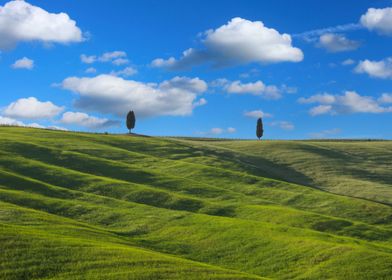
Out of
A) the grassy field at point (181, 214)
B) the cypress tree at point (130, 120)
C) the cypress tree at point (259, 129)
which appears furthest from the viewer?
the cypress tree at point (259, 129)

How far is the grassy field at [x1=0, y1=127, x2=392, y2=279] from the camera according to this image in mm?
30969

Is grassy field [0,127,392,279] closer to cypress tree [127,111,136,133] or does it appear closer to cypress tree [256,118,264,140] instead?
cypress tree [127,111,136,133]

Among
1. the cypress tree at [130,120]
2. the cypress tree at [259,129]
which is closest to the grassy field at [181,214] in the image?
the cypress tree at [130,120]

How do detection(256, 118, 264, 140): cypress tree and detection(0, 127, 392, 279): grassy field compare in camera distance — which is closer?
detection(0, 127, 392, 279): grassy field

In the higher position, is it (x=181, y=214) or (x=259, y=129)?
(x=259, y=129)

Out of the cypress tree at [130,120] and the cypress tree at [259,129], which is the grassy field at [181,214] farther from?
the cypress tree at [259,129]

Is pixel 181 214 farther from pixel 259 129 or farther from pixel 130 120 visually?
pixel 259 129

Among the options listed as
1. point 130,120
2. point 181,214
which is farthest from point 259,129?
point 181,214

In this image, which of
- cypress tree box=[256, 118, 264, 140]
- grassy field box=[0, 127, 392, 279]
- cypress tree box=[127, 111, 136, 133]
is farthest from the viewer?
cypress tree box=[256, 118, 264, 140]

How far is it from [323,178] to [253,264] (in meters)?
47.1

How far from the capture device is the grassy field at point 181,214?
30969 millimetres

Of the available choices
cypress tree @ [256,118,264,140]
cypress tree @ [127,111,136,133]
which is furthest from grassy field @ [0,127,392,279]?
cypress tree @ [256,118,264,140]

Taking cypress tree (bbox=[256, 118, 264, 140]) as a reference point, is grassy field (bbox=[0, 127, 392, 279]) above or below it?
below

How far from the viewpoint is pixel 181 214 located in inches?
1967
